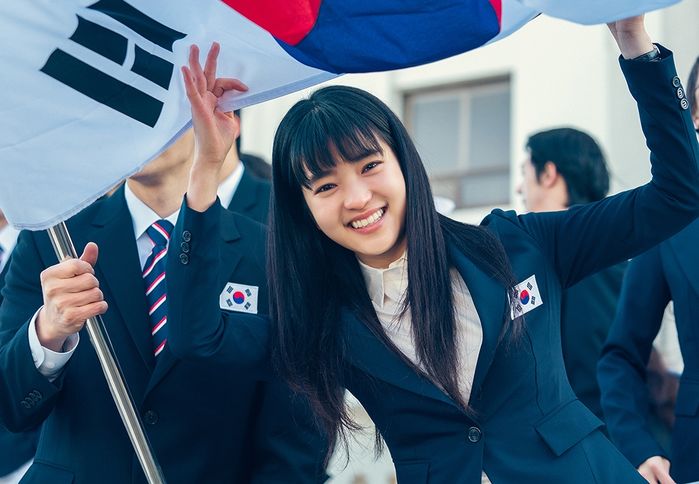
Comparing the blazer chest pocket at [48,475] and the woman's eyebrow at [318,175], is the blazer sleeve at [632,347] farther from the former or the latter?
the blazer chest pocket at [48,475]

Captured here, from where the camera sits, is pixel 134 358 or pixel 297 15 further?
pixel 134 358

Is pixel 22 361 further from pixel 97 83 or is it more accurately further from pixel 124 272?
pixel 97 83

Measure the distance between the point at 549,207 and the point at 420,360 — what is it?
2254 mm

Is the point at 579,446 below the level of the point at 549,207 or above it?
below

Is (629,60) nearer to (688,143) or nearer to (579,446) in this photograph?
(688,143)

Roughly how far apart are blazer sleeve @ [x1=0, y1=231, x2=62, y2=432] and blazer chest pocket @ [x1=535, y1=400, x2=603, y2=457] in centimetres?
130

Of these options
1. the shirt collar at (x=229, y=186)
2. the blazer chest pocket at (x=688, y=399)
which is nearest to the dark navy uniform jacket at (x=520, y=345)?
the blazer chest pocket at (x=688, y=399)

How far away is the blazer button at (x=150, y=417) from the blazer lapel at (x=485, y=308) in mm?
941

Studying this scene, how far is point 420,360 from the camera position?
3598 mm

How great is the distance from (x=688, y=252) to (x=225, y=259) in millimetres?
1354

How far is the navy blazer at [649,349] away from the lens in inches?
166

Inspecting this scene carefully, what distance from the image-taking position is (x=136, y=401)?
4016 millimetres

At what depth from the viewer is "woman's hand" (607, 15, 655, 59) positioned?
11.0ft

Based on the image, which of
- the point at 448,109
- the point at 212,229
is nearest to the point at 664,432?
the point at 212,229
